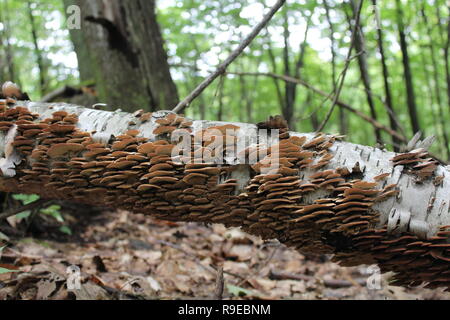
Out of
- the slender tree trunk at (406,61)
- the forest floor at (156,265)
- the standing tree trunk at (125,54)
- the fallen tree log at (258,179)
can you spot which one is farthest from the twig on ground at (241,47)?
the slender tree trunk at (406,61)

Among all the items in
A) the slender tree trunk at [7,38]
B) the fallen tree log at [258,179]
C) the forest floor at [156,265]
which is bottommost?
the forest floor at [156,265]

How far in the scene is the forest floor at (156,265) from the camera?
2658mm

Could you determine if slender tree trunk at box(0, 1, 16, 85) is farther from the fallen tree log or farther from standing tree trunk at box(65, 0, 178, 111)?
the fallen tree log

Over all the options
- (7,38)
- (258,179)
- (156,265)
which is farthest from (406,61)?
(7,38)

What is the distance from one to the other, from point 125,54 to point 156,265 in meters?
2.54

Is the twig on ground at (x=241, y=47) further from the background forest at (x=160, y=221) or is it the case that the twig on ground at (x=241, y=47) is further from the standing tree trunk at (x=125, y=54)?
the standing tree trunk at (x=125, y=54)

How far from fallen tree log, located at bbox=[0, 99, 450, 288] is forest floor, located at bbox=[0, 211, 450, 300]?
31.1 inches

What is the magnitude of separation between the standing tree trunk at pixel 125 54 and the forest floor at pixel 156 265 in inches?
62.2

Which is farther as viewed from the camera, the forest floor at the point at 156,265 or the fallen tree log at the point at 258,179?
the forest floor at the point at 156,265

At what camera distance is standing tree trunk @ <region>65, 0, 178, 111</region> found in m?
4.37

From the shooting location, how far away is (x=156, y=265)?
3678 mm

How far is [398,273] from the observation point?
189 centimetres

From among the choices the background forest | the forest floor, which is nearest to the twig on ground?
the background forest

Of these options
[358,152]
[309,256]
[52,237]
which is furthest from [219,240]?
[358,152]
